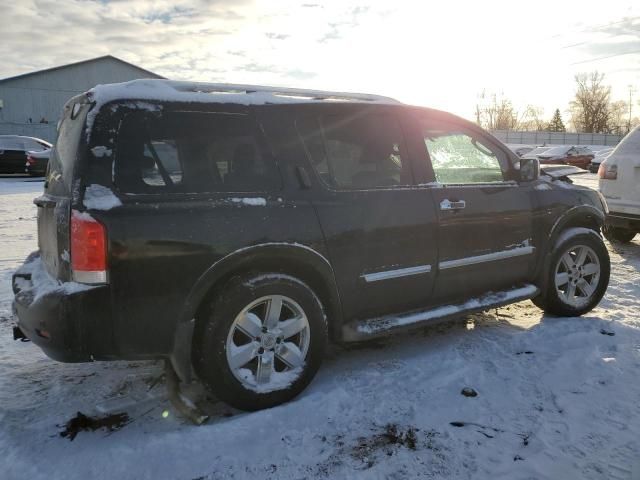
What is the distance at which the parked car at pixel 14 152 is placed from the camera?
17.9m

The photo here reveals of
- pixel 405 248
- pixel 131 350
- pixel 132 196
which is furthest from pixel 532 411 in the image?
pixel 132 196

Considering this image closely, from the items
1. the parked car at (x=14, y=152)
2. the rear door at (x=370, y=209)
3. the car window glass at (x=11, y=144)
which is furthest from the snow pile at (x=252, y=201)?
the car window glass at (x=11, y=144)

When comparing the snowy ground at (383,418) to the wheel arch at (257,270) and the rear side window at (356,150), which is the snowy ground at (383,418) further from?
the rear side window at (356,150)

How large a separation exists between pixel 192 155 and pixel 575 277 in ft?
11.5

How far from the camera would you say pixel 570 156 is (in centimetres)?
3009

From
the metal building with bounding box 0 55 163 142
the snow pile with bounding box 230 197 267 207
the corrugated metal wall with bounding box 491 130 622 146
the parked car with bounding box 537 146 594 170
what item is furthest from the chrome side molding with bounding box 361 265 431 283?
the corrugated metal wall with bounding box 491 130 622 146

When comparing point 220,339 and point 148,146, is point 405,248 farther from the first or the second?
point 148,146

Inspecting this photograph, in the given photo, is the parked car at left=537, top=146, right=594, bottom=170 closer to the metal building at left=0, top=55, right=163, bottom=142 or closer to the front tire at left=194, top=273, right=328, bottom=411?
the metal building at left=0, top=55, right=163, bottom=142

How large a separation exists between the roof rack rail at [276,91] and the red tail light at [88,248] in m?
0.96

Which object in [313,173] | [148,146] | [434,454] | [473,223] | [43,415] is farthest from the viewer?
[473,223]

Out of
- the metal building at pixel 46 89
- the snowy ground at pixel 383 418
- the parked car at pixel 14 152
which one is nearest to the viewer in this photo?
the snowy ground at pixel 383 418

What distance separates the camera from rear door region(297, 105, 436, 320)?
3.23 meters

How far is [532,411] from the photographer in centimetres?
292

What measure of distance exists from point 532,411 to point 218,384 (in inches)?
69.7
